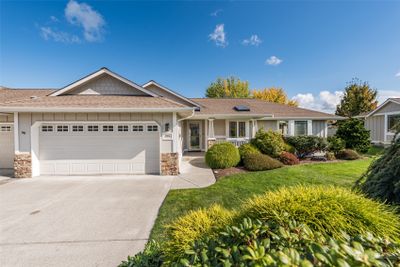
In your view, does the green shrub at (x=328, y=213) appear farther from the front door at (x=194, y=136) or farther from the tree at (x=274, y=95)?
the tree at (x=274, y=95)

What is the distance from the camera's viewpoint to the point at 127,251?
3193 mm

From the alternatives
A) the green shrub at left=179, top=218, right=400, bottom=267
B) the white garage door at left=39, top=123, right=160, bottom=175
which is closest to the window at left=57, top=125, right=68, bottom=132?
the white garage door at left=39, top=123, right=160, bottom=175

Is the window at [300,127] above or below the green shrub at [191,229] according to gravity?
above

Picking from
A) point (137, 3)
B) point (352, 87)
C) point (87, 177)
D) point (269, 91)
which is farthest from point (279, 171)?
point (269, 91)

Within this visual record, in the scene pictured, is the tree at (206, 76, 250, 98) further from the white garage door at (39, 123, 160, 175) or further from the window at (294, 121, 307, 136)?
the white garage door at (39, 123, 160, 175)

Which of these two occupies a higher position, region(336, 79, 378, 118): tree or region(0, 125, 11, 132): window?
region(336, 79, 378, 118): tree

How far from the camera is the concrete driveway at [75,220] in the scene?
3.13 metres

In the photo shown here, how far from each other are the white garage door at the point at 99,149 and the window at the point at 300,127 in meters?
11.8

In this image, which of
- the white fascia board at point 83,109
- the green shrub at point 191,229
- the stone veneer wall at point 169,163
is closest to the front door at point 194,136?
the stone veneer wall at point 169,163

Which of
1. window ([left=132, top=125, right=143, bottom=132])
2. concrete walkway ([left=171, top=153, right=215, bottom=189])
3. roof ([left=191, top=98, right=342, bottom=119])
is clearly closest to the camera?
concrete walkway ([left=171, top=153, right=215, bottom=189])

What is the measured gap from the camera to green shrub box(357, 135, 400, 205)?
288 cm

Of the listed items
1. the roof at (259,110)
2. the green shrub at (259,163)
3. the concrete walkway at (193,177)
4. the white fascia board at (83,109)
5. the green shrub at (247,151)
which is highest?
the roof at (259,110)

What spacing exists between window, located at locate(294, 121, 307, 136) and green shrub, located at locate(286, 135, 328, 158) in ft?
11.3

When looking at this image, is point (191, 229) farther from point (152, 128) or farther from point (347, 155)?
point (347, 155)
